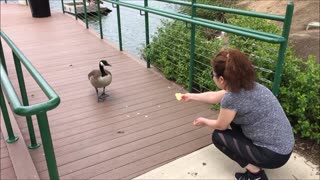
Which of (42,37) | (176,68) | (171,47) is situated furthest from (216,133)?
(42,37)

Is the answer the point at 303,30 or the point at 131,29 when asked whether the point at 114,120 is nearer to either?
the point at 131,29

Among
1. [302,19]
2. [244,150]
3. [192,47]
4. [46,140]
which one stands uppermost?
[46,140]

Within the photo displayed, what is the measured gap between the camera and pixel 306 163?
2.80m

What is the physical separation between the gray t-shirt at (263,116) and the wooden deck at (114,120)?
34.8 inches

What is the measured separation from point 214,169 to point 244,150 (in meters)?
0.45

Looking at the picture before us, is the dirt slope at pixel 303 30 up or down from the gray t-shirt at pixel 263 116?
down

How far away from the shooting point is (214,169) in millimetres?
2717

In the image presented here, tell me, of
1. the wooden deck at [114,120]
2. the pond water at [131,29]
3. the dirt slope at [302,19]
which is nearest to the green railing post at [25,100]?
the wooden deck at [114,120]

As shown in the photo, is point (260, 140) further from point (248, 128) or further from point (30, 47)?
point (30, 47)

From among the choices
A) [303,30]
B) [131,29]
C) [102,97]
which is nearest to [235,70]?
[102,97]

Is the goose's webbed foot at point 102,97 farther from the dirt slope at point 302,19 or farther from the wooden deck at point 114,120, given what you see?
the dirt slope at point 302,19

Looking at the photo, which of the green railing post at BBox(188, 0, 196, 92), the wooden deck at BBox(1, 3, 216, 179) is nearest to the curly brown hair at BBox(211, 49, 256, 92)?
the wooden deck at BBox(1, 3, 216, 179)

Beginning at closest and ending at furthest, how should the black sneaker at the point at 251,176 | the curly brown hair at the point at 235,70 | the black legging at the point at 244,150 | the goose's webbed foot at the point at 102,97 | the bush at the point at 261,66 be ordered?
the curly brown hair at the point at 235,70 → the black legging at the point at 244,150 → the black sneaker at the point at 251,176 → the bush at the point at 261,66 → the goose's webbed foot at the point at 102,97

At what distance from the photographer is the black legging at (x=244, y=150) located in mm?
2279
